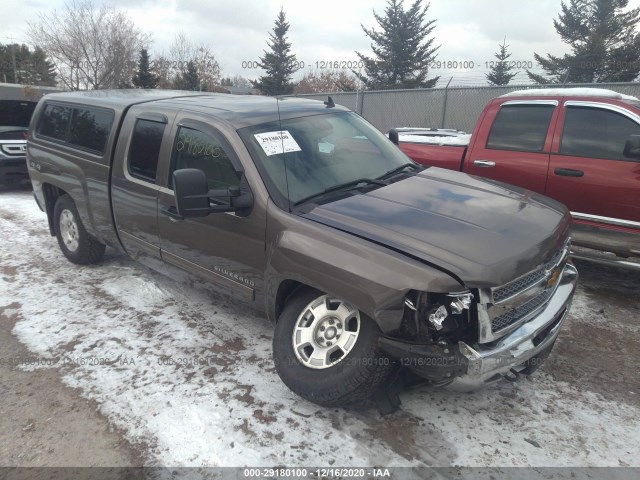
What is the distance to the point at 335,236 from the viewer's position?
105 inches

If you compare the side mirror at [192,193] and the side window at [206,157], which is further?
the side window at [206,157]

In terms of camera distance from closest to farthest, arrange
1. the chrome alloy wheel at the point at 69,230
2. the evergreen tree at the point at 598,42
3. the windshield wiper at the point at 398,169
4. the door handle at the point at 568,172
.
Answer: the windshield wiper at the point at 398,169 → the door handle at the point at 568,172 → the chrome alloy wheel at the point at 69,230 → the evergreen tree at the point at 598,42

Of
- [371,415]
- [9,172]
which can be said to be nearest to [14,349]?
[371,415]

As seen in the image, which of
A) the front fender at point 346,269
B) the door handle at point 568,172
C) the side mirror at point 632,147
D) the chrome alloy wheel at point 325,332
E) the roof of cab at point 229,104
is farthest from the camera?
the door handle at point 568,172

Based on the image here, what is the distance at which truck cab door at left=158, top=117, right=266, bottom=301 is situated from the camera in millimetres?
3176

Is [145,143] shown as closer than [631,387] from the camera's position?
No

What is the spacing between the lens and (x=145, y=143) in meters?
3.93

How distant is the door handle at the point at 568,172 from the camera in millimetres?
4495

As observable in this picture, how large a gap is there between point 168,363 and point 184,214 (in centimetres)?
124

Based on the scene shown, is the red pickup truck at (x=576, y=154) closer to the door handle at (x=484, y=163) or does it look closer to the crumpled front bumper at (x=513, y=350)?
the door handle at (x=484, y=163)

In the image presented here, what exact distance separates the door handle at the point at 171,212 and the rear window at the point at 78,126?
1.20 m

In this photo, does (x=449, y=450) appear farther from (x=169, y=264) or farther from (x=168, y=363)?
(x=169, y=264)

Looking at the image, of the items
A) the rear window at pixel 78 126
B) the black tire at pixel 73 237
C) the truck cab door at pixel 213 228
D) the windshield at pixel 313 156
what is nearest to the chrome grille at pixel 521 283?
the windshield at pixel 313 156

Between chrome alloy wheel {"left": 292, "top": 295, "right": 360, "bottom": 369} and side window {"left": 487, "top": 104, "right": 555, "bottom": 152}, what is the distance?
3.31 meters
